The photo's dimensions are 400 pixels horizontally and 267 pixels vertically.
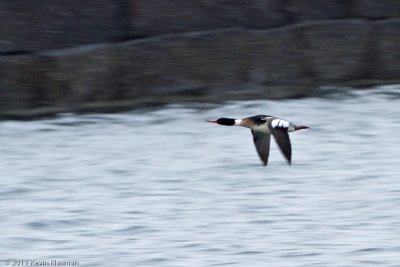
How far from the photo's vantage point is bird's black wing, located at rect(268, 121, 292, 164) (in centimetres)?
825

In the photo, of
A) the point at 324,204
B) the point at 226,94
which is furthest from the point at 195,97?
the point at 324,204

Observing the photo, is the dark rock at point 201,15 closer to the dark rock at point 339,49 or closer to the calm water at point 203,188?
the dark rock at point 339,49

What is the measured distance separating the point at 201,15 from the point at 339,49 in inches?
54.4

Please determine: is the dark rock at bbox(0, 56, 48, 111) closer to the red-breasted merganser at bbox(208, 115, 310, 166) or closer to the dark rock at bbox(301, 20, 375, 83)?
the red-breasted merganser at bbox(208, 115, 310, 166)

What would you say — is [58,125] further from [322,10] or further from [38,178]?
[322,10]

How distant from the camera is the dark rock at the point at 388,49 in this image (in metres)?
11.8

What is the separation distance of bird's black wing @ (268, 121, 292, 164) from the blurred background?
35 cm

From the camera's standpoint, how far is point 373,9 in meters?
11.8

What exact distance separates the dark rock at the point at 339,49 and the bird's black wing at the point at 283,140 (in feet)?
10.1

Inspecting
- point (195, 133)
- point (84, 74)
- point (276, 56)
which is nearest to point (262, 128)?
point (195, 133)

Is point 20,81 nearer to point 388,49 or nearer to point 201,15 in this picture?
point 201,15

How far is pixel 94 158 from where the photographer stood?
959cm

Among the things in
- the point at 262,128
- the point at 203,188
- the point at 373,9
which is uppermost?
the point at 373,9
